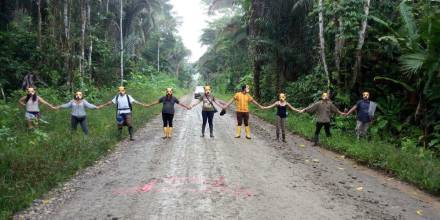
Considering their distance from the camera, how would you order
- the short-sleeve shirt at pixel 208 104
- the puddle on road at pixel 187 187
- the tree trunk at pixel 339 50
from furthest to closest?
the tree trunk at pixel 339 50, the short-sleeve shirt at pixel 208 104, the puddle on road at pixel 187 187

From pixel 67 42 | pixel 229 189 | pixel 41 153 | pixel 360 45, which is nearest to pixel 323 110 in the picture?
pixel 360 45

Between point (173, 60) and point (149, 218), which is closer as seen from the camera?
point (149, 218)

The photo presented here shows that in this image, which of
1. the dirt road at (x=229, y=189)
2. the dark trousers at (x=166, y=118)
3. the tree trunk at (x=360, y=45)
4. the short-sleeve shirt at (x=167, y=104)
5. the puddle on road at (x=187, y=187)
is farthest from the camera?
the tree trunk at (x=360, y=45)

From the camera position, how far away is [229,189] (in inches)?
309

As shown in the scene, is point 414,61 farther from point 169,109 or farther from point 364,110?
point 169,109

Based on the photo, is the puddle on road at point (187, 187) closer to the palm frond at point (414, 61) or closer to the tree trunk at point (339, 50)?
the palm frond at point (414, 61)

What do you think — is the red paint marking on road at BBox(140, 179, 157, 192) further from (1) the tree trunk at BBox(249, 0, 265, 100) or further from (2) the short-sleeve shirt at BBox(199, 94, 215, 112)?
(1) the tree trunk at BBox(249, 0, 265, 100)

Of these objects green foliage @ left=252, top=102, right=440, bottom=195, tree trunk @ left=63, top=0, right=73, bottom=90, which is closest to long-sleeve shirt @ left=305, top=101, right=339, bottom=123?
green foliage @ left=252, top=102, right=440, bottom=195

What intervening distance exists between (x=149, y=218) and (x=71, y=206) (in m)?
1.52

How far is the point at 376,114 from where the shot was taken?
15.2 m

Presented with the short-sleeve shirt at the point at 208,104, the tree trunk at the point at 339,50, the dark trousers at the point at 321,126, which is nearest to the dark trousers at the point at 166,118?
the short-sleeve shirt at the point at 208,104

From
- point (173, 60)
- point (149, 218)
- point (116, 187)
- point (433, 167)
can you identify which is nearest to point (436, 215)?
point (433, 167)

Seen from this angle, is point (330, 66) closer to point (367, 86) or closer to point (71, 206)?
point (367, 86)

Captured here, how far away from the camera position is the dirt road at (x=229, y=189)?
22.0ft
